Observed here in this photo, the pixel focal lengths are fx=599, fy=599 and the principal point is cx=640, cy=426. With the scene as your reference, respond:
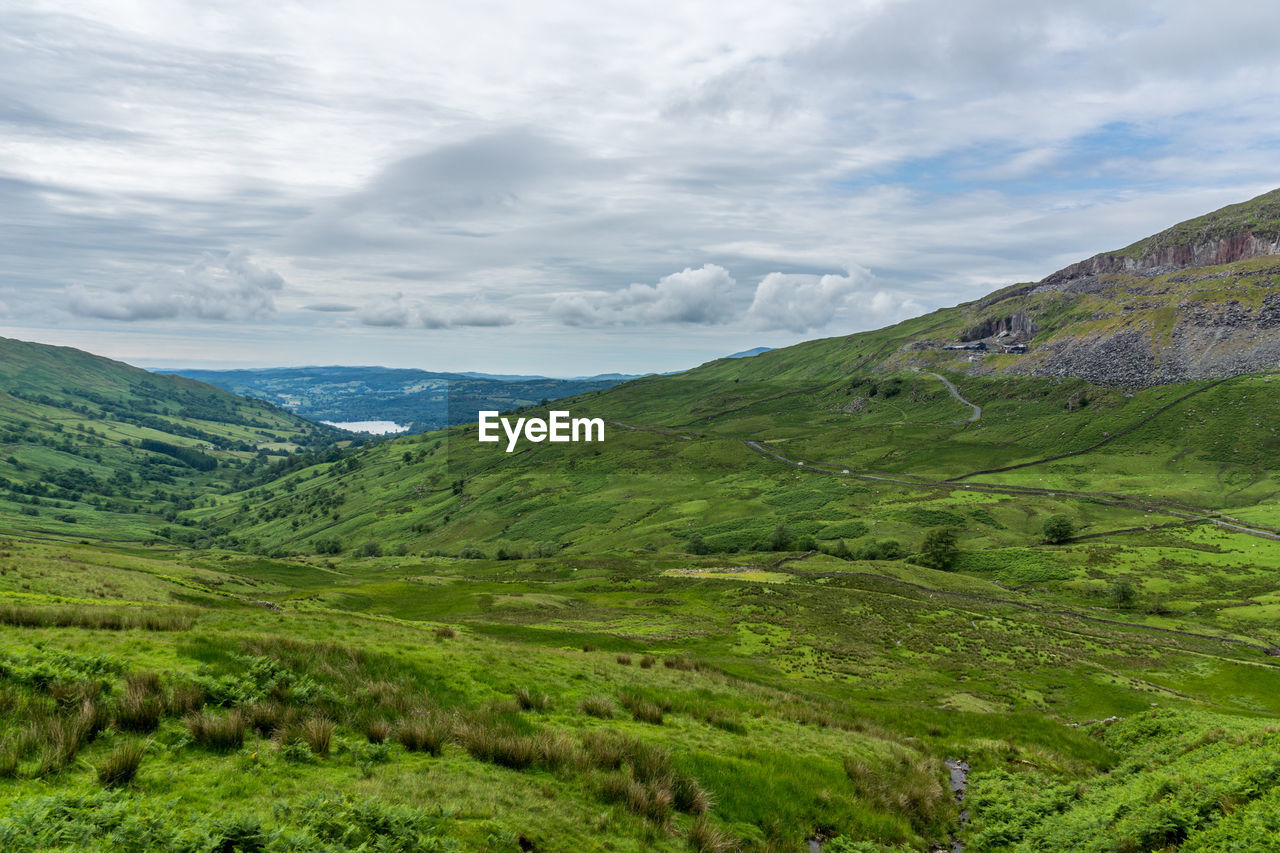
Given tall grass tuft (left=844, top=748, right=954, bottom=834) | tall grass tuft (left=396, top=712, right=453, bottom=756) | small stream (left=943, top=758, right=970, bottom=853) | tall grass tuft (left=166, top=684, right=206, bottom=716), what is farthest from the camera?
tall grass tuft (left=844, top=748, right=954, bottom=834)

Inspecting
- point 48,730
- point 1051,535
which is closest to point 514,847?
point 48,730

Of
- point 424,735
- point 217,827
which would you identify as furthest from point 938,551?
point 217,827

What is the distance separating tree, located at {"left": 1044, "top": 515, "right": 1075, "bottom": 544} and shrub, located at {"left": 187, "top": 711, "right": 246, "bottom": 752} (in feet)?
478

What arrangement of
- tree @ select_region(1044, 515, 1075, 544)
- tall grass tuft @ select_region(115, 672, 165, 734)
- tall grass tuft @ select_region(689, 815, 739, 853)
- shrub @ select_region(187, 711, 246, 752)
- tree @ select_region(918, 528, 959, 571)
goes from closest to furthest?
1. tall grass tuft @ select_region(115, 672, 165, 734)
2. shrub @ select_region(187, 711, 246, 752)
3. tall grass tuft @ select_region(689, 815, 739, 853)
4. tree @ select_region(918, 528, 959, 571)
5. tree @ select_region(1044, 515, 1075, 544)

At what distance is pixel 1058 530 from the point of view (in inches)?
4825

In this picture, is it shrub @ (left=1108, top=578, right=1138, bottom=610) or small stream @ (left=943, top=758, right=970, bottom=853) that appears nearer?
small stream @ (left=943, top=758, right=970, bottom=853)

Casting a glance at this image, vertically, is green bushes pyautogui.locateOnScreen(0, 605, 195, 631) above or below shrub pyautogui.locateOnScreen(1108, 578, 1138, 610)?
above

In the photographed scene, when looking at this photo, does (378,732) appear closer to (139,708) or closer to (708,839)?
(139,708)

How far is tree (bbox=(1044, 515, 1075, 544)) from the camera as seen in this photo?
122338 millimetres

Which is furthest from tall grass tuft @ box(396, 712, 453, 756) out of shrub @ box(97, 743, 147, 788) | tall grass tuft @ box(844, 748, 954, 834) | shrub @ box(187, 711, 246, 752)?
tall grass tuft @ box(844, 748, 954, 834)

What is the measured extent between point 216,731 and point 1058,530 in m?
146

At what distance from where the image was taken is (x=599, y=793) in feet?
41.8

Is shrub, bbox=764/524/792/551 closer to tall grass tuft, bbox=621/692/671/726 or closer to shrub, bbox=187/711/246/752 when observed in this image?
tall grass tuft, bbox=621/692/671/726

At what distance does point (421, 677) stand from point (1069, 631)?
3109 inches
